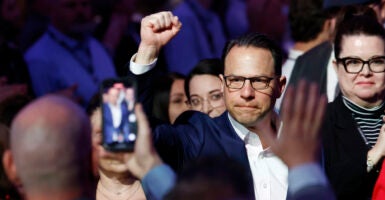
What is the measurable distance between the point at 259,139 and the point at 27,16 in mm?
3792

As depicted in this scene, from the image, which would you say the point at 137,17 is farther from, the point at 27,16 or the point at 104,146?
the point at 104,146

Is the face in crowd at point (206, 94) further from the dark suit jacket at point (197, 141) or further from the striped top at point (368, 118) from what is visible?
the dark suit jacket at point (197, 141)

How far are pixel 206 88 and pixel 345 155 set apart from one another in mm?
1723

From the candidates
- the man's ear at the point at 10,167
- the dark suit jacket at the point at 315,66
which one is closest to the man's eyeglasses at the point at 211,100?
the dark suit jacket at the point at 315,66

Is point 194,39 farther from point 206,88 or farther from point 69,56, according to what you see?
point 206,88

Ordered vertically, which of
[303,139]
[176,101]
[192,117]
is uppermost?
[303,139]

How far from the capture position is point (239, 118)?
5496 millimetres

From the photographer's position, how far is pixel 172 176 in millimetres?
3943

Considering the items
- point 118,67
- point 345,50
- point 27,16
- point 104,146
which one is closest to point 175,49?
point 118,67

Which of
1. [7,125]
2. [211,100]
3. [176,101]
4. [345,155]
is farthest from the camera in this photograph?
[176,101]

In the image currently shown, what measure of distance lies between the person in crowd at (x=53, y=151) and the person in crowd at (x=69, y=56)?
402 cm

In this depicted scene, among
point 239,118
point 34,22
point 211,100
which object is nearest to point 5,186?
point 239,118

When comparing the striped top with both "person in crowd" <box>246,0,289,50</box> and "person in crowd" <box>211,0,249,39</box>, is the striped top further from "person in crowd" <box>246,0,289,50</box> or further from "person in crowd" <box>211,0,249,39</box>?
"person in crowd" <box>211,0,249,39</box>

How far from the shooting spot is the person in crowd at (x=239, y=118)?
532 centimetres
